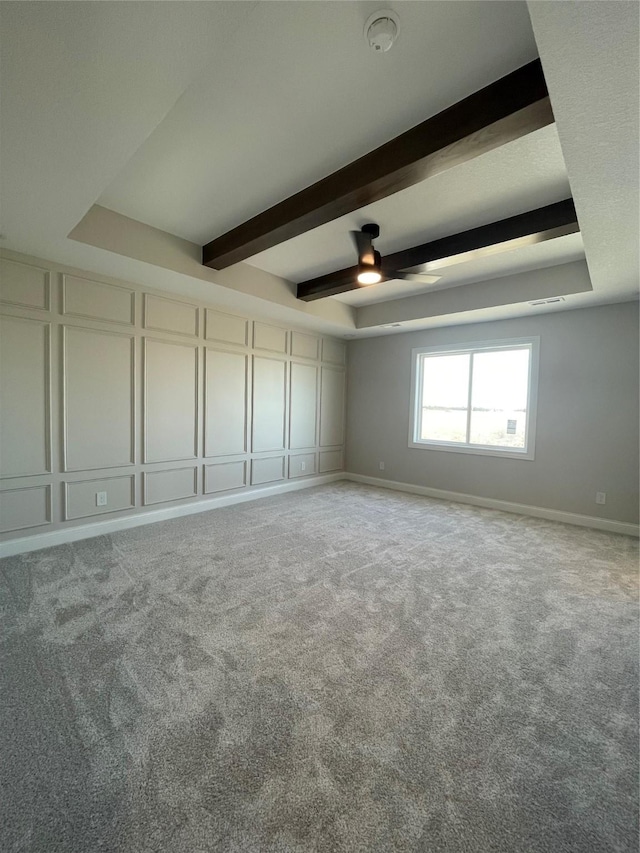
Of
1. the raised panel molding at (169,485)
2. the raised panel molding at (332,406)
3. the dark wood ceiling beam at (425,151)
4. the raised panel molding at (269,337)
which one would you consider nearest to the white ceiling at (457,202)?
the dark wood ceiling beam at (425,151)

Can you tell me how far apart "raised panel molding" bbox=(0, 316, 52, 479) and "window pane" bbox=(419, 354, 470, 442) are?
4685mm

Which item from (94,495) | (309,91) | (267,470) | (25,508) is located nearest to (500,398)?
(267,470)

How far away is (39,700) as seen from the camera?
1.57 meters

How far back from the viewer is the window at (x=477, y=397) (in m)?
4.56

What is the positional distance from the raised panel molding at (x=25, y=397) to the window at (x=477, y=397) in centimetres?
453

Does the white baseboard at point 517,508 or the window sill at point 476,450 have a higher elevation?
the window sill at point 476,450

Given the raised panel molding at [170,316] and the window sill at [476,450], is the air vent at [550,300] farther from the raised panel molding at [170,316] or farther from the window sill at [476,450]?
the raised panel molding at [170,316]

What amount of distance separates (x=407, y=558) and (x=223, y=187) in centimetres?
323

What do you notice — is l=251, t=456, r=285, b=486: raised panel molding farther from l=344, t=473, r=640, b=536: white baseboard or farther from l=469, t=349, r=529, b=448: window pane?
l=469, t=349, r=529, b=448: window pane

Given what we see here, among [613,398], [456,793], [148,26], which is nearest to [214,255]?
[148,26]

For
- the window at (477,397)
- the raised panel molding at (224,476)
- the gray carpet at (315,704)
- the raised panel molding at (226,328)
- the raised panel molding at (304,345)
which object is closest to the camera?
the gray carpet at (315,704)

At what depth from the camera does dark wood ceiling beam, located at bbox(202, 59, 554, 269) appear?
1.59m

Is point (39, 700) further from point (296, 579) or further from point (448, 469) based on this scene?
point (448, 469)

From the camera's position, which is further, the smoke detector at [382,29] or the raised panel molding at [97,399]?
the raised panel molding at [97,399]
